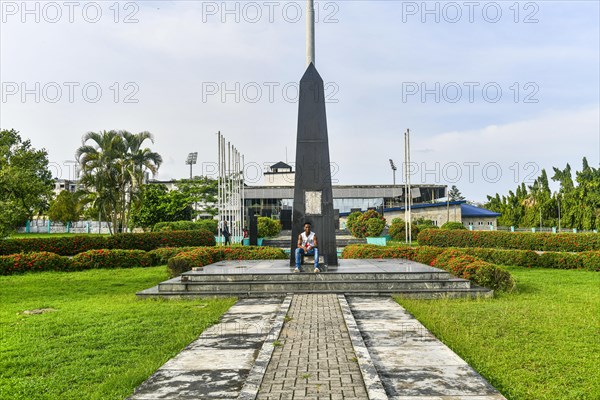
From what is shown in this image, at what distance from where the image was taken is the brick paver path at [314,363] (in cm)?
424

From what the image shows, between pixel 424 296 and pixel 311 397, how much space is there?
628 centimetres

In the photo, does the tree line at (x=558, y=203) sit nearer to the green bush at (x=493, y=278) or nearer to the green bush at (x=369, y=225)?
the green bush at (x=369, y=225)

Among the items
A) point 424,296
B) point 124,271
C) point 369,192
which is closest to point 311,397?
point 424,296

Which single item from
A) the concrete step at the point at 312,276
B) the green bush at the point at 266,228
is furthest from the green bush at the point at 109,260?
the green bush at the point at 266,228

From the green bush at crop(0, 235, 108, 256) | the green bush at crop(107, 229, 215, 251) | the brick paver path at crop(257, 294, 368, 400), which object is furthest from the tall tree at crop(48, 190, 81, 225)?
the brick paver path at crop(257, 294, 368, 400)

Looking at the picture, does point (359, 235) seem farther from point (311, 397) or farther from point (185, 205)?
point (311, 397)

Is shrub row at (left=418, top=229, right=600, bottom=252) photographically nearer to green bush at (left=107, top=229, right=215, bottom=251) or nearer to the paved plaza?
green bush at (left=107, top=229, right=215, bottom=251)

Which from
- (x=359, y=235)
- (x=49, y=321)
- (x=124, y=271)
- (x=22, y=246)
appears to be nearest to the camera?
(x=49, y=321)

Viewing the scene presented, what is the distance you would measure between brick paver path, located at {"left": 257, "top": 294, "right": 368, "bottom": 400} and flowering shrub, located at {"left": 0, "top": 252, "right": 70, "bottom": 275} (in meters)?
11.7

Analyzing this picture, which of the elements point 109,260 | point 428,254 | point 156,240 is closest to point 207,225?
point 156,240

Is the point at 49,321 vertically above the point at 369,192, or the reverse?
the point at 369,192

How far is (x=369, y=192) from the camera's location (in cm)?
5759

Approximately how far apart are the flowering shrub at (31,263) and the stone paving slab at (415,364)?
12337 mm

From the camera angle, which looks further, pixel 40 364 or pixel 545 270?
pixel 545 270
